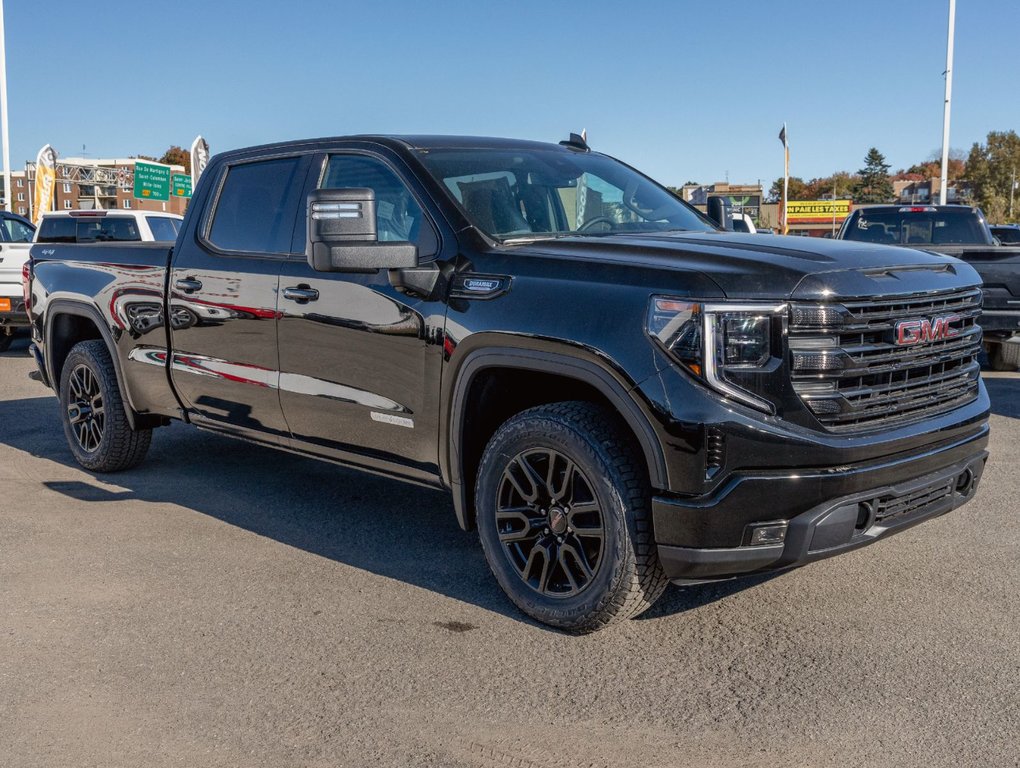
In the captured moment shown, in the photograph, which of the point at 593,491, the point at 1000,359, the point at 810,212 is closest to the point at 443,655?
the point at 593,491

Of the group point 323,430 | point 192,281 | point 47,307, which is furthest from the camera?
point 47,307

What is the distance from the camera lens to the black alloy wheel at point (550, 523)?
3.97 metres

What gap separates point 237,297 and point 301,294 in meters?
0.58

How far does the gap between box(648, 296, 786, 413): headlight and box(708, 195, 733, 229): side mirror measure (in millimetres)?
2271

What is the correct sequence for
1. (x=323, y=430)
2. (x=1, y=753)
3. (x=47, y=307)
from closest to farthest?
(x=1, y=753) → (x=323, y=430) → (x=47, y=307)

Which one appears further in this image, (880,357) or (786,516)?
(880,357)

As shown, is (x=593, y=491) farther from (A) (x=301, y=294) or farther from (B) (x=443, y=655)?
(A) (x=301, y=294)

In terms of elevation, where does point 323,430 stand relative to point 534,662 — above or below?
above

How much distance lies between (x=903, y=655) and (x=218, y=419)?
362 cm

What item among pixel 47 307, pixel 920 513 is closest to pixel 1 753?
pixel 920 513

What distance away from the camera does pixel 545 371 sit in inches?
155

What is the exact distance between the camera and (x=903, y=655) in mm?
3832

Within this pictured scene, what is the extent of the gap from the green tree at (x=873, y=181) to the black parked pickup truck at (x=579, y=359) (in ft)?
496

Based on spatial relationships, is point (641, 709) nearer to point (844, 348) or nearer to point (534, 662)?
point (534, 662)
